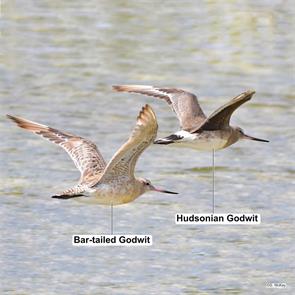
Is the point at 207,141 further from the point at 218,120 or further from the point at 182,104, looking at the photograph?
the point at 182,104

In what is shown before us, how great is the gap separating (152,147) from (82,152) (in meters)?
5.36

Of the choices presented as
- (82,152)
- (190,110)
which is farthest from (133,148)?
(190,110)

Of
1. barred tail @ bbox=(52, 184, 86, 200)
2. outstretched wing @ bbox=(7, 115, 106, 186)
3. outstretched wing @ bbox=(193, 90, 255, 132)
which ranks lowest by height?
outstretched wing @ bbox=(7, 115, 106, 186)

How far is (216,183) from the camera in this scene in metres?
17.3

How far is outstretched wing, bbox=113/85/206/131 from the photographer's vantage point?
14.1 metres

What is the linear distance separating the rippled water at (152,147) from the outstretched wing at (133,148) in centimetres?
187

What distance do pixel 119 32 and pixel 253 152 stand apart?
280 inches

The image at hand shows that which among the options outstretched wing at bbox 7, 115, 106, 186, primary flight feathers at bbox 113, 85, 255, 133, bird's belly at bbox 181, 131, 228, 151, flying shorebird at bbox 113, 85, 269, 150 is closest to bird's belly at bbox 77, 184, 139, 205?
outstretched wing at bbox 7, 115, 106, 186

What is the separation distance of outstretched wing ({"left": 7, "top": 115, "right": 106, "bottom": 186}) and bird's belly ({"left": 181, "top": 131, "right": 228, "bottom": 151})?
29.1 inches

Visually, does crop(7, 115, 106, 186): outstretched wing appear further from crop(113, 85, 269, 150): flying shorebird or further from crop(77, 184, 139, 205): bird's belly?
crop(113, 85, 269, 150): flying shorebird

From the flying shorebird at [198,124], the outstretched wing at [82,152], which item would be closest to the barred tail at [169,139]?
the flying shorebird at [198,124]

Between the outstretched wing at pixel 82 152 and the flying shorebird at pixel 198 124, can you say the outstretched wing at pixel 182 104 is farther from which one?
the outstretched wing at pixel 82 152

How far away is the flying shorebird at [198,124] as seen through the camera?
13.3 metres

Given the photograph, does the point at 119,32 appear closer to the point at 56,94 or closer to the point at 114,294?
the point at 56,94
